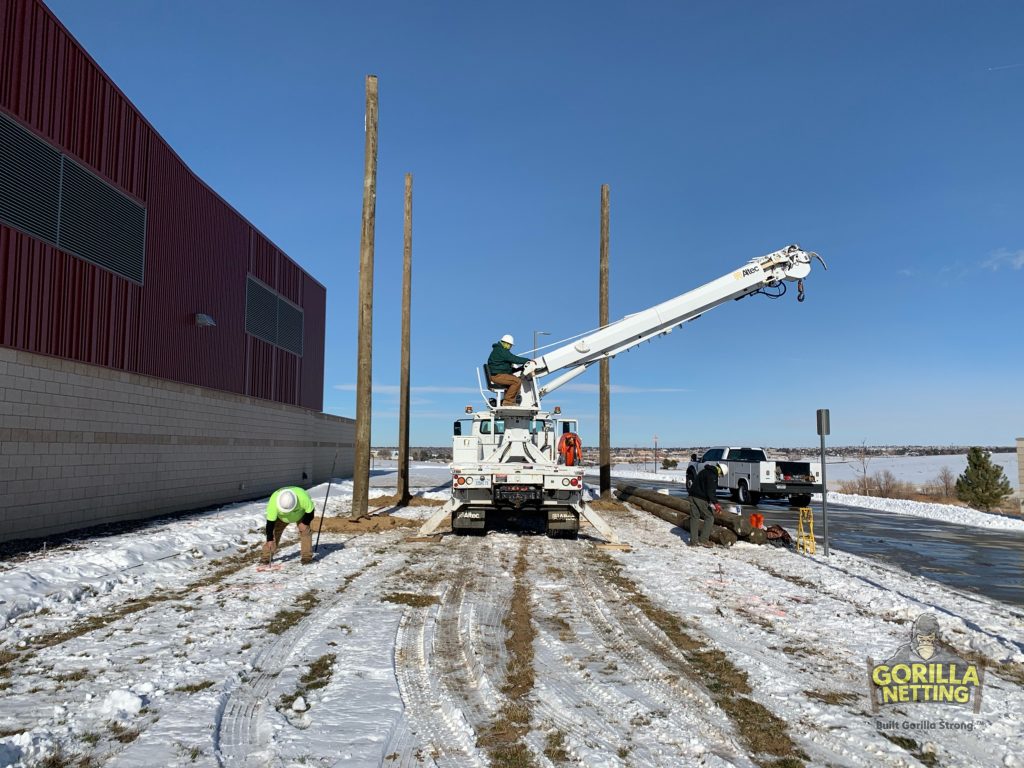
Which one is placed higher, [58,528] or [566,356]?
[566,356]

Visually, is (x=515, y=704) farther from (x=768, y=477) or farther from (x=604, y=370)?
(x=768, y=477)

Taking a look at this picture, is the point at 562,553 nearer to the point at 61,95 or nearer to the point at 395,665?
the point at 395,665

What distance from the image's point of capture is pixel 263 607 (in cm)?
714

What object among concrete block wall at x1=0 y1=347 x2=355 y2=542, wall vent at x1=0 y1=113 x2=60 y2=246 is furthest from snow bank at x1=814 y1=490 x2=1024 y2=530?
wall vent at x1=0 y1=113 x2=60 y2=246

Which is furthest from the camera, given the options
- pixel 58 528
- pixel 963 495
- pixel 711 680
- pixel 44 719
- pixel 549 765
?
pixel 963 495

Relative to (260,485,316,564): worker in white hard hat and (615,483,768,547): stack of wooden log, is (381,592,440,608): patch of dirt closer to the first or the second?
(260,485,316,564): worker in white hard hat

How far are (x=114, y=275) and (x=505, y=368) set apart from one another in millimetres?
9121

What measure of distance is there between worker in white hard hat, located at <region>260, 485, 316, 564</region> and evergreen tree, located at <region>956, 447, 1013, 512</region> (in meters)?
31.5

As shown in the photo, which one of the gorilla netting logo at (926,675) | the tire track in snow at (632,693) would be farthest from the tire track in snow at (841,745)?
the gorilla netting logo at (926,675)

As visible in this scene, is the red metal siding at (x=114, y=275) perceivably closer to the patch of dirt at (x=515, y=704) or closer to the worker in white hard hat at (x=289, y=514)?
the worker in white hard hat at (x=289, y=514)

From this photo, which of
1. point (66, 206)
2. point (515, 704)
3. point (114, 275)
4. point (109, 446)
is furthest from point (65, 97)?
point (515, 704)

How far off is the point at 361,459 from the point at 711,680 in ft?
38.4

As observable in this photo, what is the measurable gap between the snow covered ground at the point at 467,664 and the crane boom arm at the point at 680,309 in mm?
6760

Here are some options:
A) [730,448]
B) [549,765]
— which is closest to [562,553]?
[549,765]
